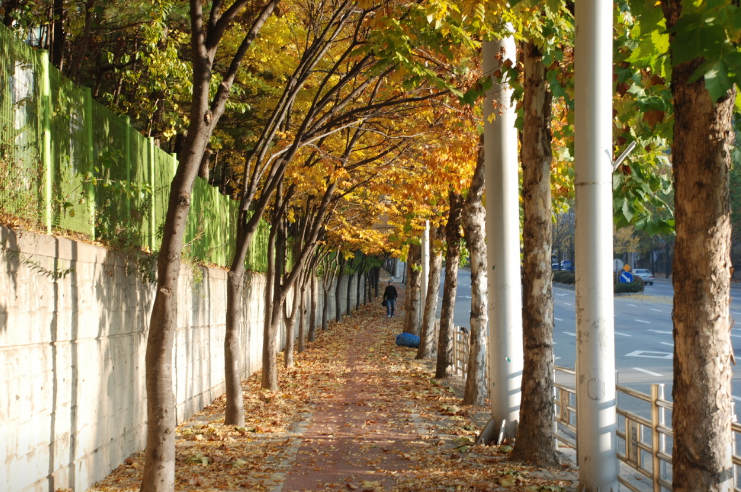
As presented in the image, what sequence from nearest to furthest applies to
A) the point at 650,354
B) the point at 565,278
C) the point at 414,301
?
1. the point at 650,354
2. the point at 414,301
3. the point at 565,278

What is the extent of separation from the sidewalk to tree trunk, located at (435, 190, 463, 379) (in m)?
0.56

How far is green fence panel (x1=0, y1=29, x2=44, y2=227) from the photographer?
5953 millimetres

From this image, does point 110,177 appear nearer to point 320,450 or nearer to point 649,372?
point 320,450

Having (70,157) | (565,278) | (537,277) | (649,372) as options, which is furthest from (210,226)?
(565,278)

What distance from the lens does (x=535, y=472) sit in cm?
796

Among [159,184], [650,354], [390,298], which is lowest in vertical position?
[650,354]

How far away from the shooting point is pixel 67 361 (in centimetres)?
668

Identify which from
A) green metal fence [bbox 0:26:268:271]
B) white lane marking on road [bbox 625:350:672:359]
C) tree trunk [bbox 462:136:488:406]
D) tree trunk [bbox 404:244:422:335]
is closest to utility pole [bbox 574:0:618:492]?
green metal fence [bbox 0:26:268:271]

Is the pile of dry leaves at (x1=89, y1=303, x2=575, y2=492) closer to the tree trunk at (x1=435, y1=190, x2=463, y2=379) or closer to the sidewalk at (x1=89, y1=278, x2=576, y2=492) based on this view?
the sidewalk at (x1=89, y1=278, x2=576, y2=492)

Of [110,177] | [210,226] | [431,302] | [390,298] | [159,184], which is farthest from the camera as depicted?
[390,298]

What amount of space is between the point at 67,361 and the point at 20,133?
1955 mm

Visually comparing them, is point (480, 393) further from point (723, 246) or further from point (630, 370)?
point (723, 246)

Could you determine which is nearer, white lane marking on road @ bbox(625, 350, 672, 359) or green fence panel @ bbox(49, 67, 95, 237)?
green fence panel @ bbox(49, 67, 95, 237)

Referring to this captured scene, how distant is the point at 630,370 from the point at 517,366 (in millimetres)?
7957
